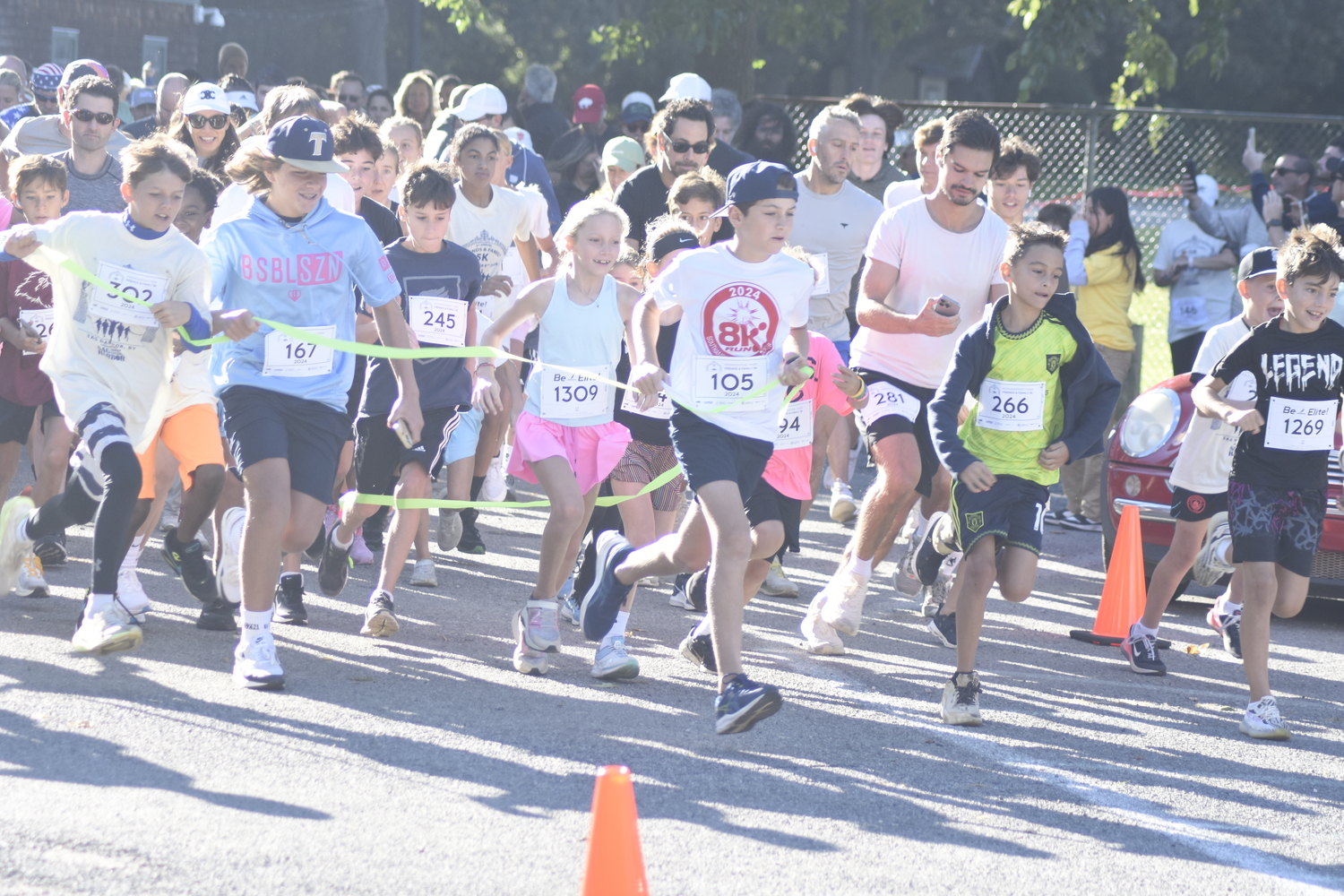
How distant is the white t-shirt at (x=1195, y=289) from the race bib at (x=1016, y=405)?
20.5 feet

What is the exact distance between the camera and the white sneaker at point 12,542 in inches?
257

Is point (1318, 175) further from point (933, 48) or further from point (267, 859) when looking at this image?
point (933, 48)

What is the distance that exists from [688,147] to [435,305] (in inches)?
79.5

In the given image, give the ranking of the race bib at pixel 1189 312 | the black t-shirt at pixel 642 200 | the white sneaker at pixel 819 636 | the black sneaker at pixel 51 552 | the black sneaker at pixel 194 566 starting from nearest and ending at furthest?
the black sneaker at pixel 194 566, the white sneaker at pixel 819 636, the black sneaker at pixel 51 552, the black t-shirt at pixel 642 200, the race bib at pixel 1189 312

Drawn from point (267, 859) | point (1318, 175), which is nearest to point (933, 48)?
point (1318, 175)

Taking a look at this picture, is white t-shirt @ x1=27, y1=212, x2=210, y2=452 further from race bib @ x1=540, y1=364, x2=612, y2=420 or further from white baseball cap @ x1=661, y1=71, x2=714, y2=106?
white baseball cap @ x1=661, y1=71, x2=714, y2=106

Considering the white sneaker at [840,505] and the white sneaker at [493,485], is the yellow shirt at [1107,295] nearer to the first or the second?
the white sneaker at [840,505]

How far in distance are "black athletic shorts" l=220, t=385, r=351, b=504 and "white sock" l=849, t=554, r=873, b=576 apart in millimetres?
2214

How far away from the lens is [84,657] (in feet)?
20.1

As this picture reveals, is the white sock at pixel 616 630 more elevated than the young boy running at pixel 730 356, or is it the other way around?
the young boy running at pixel 730 356

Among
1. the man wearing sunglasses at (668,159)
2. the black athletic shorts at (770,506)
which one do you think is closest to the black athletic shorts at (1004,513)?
the black athletic shorts at (770,506)

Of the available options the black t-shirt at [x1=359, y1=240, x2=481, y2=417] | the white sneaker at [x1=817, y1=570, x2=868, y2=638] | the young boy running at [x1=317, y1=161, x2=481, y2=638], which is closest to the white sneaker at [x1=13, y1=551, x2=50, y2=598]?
the young boy running at [x1=317, y1=161, x2=481, y2=638]

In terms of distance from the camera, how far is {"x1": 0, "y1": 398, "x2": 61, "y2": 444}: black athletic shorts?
7352 mm

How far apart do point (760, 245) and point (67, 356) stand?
8.52 feet
